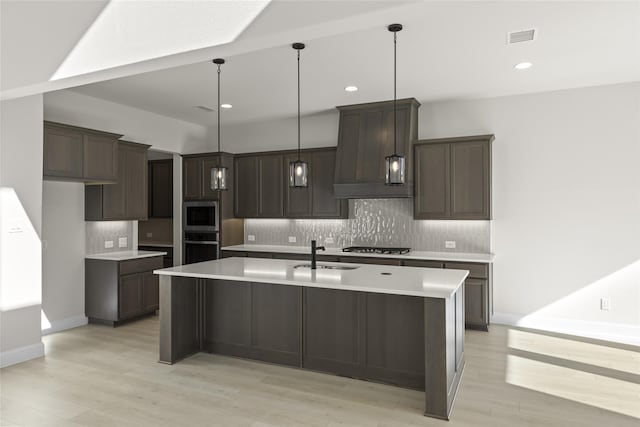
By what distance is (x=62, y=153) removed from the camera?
4.64m

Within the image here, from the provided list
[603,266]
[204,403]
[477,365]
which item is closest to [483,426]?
[477,365]

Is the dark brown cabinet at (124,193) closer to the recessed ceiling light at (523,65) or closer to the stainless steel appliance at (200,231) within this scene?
the stainless steel appliance at (200,231)

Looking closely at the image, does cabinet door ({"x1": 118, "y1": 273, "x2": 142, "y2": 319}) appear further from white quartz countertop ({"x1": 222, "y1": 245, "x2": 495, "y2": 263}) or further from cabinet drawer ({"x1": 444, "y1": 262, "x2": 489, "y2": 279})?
cabinet drawer ({"x1": 444, "y1": 262, "x2": 489, "y2": 279})

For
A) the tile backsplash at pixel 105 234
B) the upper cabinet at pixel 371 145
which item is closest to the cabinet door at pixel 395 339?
the upper cabinet at pixel 371 145

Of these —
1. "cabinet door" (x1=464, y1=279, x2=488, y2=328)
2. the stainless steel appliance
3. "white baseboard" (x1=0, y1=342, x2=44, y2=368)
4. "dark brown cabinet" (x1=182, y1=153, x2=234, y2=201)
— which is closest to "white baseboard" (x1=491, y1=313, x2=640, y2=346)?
"cabinet door" (x1=464, y1=279, x2=488, y2=328)

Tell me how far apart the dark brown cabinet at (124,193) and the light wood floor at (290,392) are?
178 centimetres

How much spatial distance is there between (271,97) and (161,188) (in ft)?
11.9

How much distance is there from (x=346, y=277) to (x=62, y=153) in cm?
344

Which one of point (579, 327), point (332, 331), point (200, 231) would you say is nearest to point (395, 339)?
point (332, 331)

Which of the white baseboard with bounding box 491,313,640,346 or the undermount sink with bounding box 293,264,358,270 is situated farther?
the white baseboard with bounding box 491,313,640,346

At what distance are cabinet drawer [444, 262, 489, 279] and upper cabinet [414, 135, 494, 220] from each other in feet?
2.04

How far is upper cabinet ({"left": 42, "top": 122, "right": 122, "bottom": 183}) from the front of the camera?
14.8 ft

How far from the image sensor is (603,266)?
4.97 m

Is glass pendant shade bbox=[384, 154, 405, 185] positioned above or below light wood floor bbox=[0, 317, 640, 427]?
above
